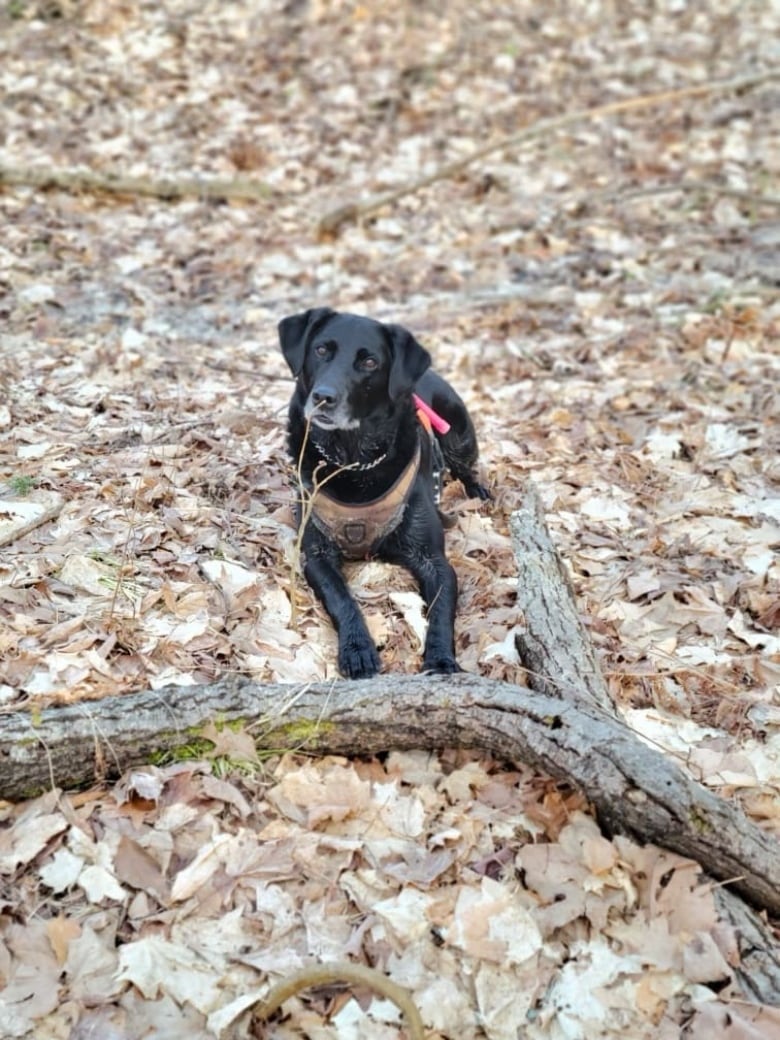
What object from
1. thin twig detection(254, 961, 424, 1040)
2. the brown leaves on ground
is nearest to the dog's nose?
the brown leaves on ground

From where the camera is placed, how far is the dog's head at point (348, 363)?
4.09 meters

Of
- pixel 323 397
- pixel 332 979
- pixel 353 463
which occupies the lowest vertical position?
pixel 332 979

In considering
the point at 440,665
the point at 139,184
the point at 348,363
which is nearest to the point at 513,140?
the point at 139,184

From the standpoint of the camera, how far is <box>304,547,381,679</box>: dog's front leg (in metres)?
3.51

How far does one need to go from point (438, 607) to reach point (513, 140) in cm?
693

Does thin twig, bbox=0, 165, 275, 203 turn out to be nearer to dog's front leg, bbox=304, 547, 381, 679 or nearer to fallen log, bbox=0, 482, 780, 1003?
dog's front leg, bbox=304, 547, 381, 679

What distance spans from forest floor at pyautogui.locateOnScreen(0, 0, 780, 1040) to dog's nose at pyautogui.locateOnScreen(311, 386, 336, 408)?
26.7 inches

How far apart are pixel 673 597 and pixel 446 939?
6.74 ft

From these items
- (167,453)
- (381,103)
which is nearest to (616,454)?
(167,453)

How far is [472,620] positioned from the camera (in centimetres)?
399

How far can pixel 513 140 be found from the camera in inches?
369

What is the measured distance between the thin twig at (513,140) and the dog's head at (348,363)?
4656 mm

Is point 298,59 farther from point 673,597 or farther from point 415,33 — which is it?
→ point 673,597

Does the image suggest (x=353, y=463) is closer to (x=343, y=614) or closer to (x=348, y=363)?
(x=348, y=363)
